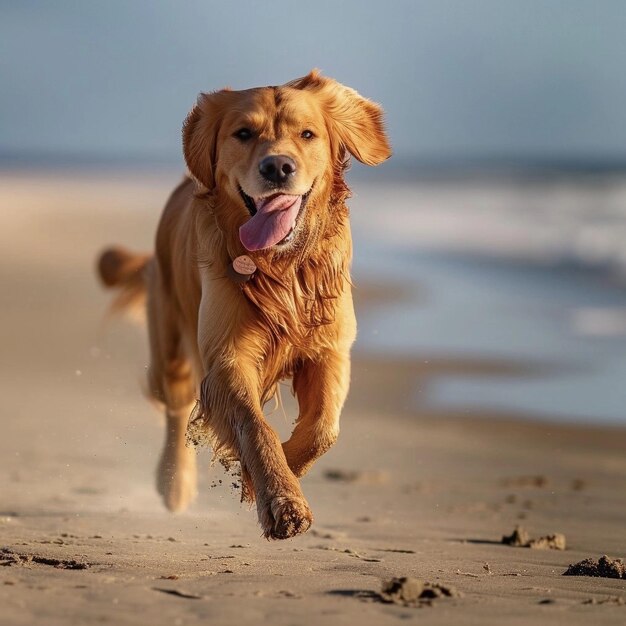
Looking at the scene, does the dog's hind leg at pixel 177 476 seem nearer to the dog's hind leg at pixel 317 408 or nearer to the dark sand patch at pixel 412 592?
the dog's hind leg at pixel 317 408

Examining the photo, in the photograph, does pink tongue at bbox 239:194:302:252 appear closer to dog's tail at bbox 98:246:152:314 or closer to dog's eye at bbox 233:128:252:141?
dog's eye at bbox 233:128:252:141

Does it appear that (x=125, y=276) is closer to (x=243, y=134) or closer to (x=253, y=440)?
(x=243, y=134)

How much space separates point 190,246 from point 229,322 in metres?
0.63

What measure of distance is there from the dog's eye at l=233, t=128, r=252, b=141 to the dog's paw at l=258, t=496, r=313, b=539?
1353mm

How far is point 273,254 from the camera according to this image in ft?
16.2

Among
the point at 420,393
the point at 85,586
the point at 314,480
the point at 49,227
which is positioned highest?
the point at 49,227

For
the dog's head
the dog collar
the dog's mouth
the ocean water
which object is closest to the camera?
the dog's head

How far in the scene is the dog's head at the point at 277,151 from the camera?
4.72m

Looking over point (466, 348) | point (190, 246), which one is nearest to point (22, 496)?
point (190, 246)

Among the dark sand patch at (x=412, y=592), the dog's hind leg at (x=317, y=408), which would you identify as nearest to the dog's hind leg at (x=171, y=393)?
the dog's hind leg at (x=317, y=408)

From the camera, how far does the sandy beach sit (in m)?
3.72

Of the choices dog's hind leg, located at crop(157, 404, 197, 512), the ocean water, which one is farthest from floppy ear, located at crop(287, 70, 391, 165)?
the ocean water

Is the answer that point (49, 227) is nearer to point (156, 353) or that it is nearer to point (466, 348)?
point (466, 348)

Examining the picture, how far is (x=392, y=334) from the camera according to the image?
38.3 ft
